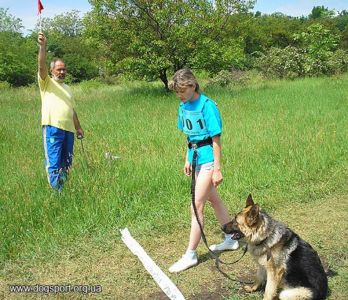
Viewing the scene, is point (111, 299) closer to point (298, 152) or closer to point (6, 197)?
point (6, 197)

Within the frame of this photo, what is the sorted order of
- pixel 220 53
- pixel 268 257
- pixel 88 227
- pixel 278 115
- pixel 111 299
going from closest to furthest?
1. pixel 268 257
2. pixel 111 299
3. pixel 88 227
4. pixel 278 115
5. pixel 220 53

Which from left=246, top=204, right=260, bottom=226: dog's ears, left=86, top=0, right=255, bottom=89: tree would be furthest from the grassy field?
Answer: left=86, top=0, right=255, bottom=89: tree

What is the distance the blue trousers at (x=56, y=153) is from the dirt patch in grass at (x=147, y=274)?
132cm

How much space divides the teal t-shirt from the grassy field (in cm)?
124

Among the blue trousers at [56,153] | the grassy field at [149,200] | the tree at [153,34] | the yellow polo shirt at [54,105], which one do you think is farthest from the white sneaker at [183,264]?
the tree at [153,34]

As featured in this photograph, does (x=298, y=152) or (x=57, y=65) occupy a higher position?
(x=57, y=65)

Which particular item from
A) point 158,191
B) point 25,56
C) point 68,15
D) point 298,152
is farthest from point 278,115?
point 68,15

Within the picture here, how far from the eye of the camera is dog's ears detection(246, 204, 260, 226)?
3223 mm

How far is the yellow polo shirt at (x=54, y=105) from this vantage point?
5.40 meters

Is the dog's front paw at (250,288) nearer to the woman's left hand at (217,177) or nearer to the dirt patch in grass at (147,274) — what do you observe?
the dirt patch in grass at (147,274)

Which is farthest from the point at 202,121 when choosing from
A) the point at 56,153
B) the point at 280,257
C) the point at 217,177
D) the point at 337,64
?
the point at 337,64

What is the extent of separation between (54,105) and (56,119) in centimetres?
20

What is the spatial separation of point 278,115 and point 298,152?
3719mm

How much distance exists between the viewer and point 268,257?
3295mm
